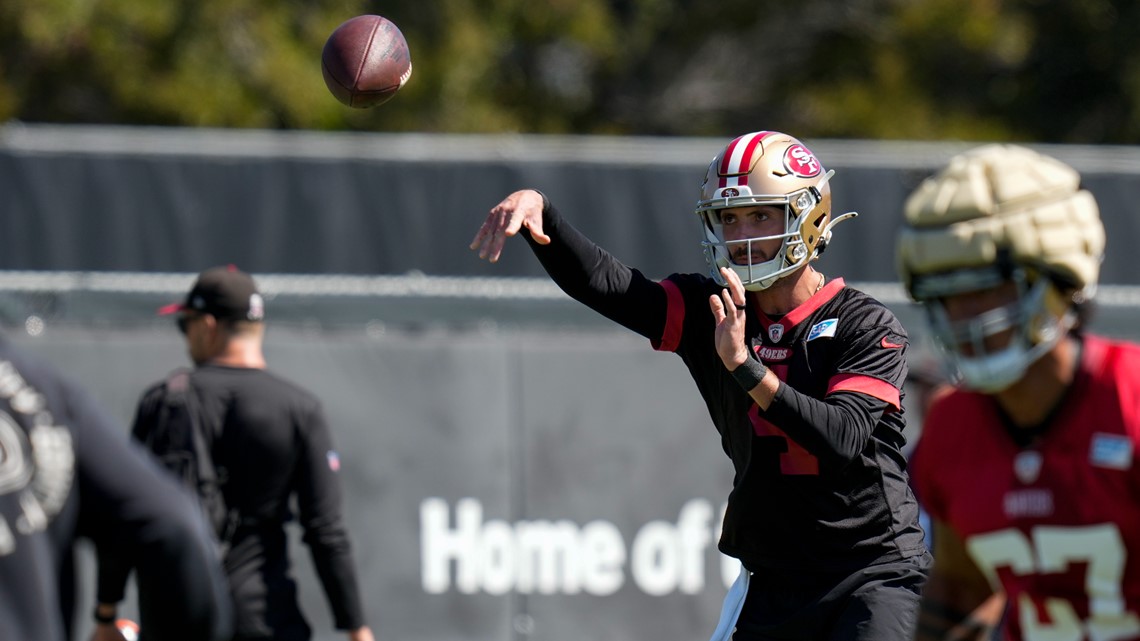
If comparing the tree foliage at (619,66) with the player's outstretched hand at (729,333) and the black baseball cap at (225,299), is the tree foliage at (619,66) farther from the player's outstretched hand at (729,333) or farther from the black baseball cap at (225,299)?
the player's outstretched hand at (729,333)

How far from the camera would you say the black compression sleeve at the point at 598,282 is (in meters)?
5.09

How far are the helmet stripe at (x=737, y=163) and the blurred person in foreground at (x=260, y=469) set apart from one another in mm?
2311

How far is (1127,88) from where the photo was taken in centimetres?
1620

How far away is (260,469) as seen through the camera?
21.4ft

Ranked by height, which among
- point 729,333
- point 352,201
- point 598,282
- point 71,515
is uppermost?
point 352,201

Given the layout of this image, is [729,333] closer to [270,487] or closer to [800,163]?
[800,163]

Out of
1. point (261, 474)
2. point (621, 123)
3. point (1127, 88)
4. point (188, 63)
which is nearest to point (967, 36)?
point (1127, 88)

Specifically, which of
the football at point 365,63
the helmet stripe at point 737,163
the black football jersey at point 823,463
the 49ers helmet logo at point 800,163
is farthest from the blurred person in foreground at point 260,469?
the 49ers helmet logo at point 800,163

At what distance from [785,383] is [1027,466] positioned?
66.9 inches

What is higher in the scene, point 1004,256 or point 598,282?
point 598,282

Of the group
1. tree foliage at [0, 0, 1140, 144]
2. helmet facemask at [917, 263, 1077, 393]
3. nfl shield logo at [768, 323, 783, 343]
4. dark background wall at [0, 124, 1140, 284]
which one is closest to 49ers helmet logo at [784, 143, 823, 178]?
nfl shield logo at [768, 323, 783, 343]

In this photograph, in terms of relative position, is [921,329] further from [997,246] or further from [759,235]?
[997,246]

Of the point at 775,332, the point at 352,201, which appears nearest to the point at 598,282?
the point at 775,332

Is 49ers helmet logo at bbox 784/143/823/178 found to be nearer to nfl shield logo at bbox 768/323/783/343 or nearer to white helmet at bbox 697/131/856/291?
white helmet at bbox 697/131/856/291
